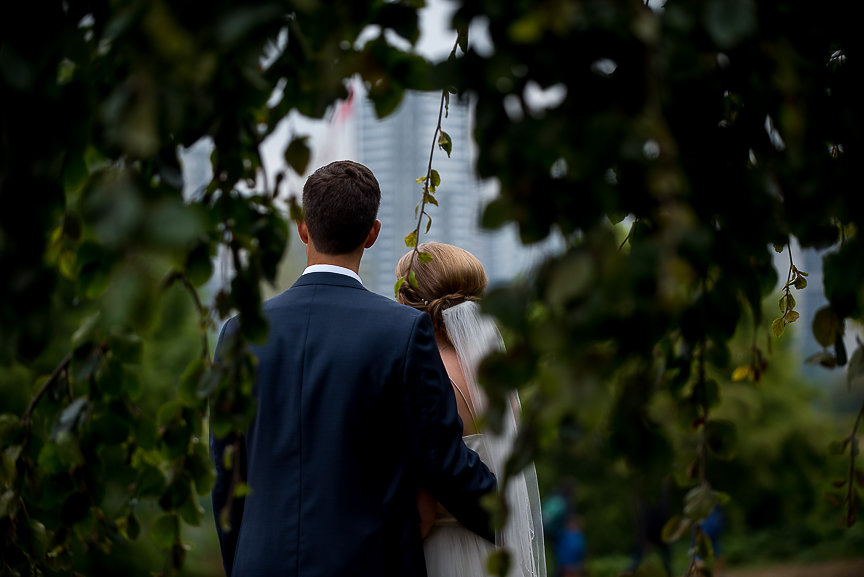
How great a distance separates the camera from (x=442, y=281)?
2.68 metres

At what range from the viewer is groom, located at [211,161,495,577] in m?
1.87

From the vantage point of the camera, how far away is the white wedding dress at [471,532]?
235 cm

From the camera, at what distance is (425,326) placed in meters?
2.01

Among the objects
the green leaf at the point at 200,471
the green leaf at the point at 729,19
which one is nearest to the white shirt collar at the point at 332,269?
the green leaf at the point at 200,471

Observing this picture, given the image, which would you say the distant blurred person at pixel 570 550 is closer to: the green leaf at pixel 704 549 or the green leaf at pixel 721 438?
the green leaf at pixel 704 549

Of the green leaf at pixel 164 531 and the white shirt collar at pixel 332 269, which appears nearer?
the green leaf at pixel 164 531

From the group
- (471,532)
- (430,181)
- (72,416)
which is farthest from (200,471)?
(471,532)

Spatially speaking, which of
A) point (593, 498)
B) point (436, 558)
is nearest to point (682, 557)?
point (593, 498)

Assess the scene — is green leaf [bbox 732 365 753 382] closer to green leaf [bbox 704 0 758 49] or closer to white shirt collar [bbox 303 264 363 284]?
green leaf [bbox 704 0 758 49]

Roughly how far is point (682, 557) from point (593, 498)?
197 cm

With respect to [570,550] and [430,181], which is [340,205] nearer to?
[430,181]

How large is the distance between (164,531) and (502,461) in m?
1.50

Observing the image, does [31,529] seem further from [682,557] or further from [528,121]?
[682,557]

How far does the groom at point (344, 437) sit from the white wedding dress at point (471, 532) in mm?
345
